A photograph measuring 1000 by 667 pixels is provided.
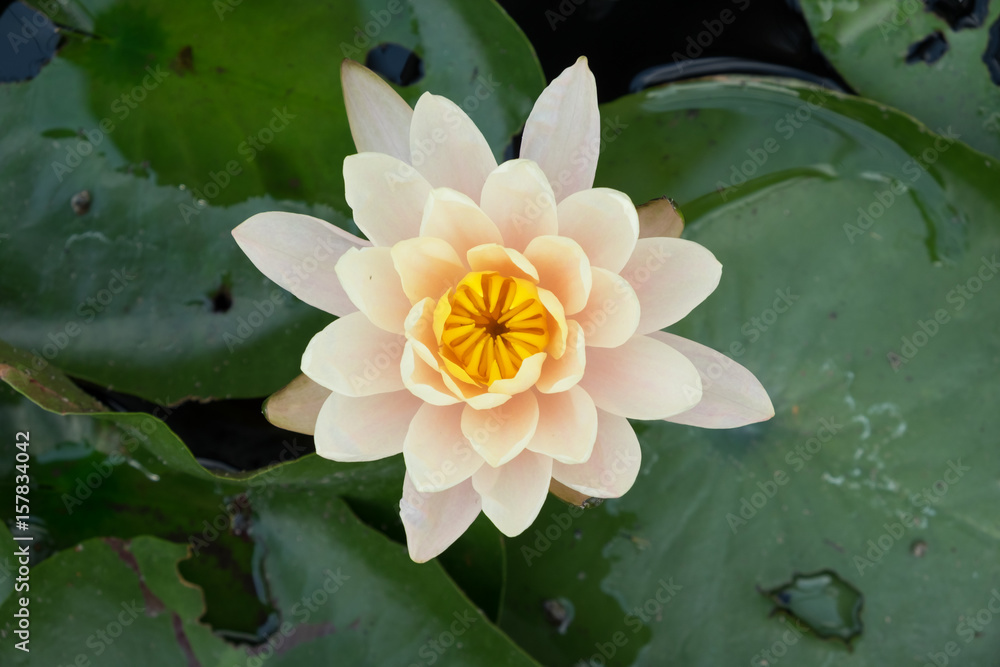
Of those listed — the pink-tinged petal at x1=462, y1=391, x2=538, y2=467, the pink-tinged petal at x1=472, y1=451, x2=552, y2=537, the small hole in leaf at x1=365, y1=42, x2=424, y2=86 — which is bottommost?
the pink-tinged petal at x1=472, y1=451, x2=552, y2=537

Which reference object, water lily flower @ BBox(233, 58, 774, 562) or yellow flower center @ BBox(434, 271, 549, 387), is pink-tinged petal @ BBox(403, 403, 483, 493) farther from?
yellow flower center @ BBox(434, 271, 549, 387)

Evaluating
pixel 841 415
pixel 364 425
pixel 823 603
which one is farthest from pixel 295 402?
pixel 823 603

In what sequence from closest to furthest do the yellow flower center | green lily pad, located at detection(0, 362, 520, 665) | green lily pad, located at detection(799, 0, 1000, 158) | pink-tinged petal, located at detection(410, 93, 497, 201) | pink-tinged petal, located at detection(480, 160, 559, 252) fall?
1. pink-tinged petal, located at detection(480, 160, 559, 252)
2. pink-tinged petal, located at detection(410, 93, 497, 201)
3. the yellow flower center
4. green lily pad, located at detection(0, 362, 520, 665)
5. green lily pad, located at detection(799, 0, 1000, 158)

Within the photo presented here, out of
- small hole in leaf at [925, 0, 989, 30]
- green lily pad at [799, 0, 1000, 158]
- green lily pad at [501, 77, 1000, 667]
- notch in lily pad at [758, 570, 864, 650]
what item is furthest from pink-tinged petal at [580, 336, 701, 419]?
small hole in leaf at [925, 0, 989, 30]

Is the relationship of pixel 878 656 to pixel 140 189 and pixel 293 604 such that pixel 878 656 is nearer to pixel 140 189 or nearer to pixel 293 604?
pixel 293 604

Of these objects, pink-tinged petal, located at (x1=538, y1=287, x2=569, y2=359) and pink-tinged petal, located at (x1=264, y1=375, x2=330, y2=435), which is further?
pink-tinged petal, located at (x1=264, y1=375, x2=330, y2=435)

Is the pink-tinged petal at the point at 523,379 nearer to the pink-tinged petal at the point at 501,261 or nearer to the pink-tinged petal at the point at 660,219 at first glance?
the pink-tinged petal at the point at 501,261
